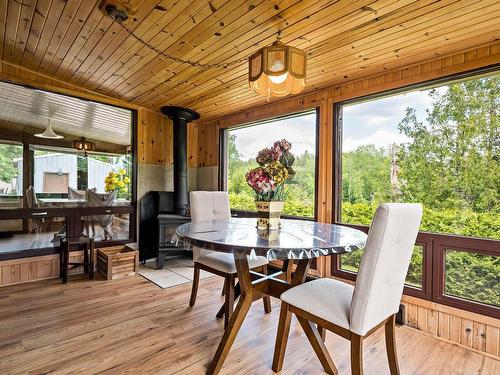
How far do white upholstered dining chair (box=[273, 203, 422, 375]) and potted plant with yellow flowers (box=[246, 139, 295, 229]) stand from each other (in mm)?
567

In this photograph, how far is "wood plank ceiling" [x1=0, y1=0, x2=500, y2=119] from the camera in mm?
1774

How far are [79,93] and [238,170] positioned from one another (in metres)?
2.33

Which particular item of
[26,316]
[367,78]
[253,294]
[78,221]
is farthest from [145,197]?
[367,78]

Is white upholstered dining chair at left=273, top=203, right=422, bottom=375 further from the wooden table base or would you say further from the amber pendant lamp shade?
the amber pendant lamp shade

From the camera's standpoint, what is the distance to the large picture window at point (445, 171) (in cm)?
209

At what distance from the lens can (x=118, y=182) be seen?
3721mm

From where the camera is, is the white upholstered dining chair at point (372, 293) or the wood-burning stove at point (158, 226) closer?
the white upholstered dining chair at point (372, 293)

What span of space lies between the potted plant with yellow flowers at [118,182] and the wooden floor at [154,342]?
1.45m

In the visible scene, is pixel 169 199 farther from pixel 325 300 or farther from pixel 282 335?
pixel 325 300

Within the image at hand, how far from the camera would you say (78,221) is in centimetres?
347

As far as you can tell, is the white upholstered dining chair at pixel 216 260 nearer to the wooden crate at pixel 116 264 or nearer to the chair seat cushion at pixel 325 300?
the chair seat cushion at pixel 325 300

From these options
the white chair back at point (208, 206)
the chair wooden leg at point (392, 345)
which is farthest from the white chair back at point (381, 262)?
the white chair back at point (208, 206)

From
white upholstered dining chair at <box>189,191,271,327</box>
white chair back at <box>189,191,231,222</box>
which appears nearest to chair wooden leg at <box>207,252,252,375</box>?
white upholstered dining chair at <box>189,191,271,327</box>

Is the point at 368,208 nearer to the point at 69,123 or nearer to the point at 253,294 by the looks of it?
the point at 253,294
